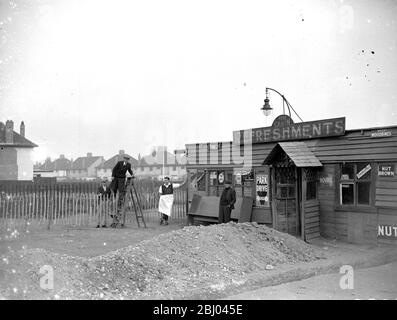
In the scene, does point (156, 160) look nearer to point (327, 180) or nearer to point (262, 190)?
point (262, 190)

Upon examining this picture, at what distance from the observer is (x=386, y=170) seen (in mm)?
11906

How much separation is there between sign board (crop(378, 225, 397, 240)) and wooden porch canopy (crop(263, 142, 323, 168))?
2666 millimetres

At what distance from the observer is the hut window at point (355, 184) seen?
1243 cm

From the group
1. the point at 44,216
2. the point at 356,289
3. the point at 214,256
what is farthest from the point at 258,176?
the point at 44,216

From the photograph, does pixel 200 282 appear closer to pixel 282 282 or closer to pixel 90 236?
pixel 282 282

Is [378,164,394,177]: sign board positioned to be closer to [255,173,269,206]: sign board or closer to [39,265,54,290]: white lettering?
[255,173,269,206]: sign board

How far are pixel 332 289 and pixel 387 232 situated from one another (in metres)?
5.31

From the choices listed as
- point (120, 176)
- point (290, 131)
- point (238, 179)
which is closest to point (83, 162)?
point (120, 176)

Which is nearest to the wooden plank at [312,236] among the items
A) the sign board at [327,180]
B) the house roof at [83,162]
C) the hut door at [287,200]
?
the hut door at [287,200]

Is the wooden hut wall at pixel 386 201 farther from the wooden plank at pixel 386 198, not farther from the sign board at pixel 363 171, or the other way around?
the sign board at pixel 363 171

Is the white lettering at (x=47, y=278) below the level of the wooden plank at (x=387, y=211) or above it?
below

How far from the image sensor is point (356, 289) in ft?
24.8

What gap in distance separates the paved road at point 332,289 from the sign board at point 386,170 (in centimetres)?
378

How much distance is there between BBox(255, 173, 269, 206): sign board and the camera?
1452cm
